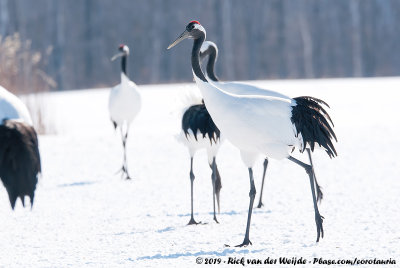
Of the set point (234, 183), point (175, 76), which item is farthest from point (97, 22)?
point (234, 183)

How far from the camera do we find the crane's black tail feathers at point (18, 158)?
4953mm

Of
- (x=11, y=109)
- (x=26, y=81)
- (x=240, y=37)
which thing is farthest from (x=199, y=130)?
(x=240, y=37)

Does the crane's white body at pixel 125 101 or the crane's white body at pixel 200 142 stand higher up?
the crane's white body at pixel 125 101

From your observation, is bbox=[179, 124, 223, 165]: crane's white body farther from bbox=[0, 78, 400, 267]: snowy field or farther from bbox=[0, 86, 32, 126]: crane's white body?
bbox=[0, 86, 32, 126]: crane's white body

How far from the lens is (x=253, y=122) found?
5500 mm

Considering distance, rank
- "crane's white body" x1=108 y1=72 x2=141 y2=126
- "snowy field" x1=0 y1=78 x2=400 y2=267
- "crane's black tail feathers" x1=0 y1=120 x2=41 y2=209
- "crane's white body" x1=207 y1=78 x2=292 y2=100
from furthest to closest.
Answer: "crane's white body" x1=108 y1=72 x2=141 y2=126 < "crane's white body" x1=207 y1=78 x2=292 y2=100 < "snowy field" x1=0 y1=78 x2=400 y2=267 < "crane's black tail feathers" x1=0 y1=120 x2=41 y2=209

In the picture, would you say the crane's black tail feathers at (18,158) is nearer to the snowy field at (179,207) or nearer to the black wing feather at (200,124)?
the snowy field at (179,207)

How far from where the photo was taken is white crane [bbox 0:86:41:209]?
16.3ft

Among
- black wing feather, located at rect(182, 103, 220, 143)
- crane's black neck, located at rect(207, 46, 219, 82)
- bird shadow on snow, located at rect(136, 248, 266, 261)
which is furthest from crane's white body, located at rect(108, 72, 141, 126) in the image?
bird shadow on snow, located at rect(136, 248, 266, 261)

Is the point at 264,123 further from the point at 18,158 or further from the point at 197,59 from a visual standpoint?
the point at 18,158

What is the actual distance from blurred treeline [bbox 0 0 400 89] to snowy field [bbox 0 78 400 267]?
18.7 meters

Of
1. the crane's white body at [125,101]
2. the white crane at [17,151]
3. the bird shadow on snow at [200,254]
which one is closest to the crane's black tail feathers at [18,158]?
the white crane at [17,151]

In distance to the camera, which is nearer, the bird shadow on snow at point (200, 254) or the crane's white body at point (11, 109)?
the crane's white body at point (11, 109)

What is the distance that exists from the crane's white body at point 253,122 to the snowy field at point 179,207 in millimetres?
739
